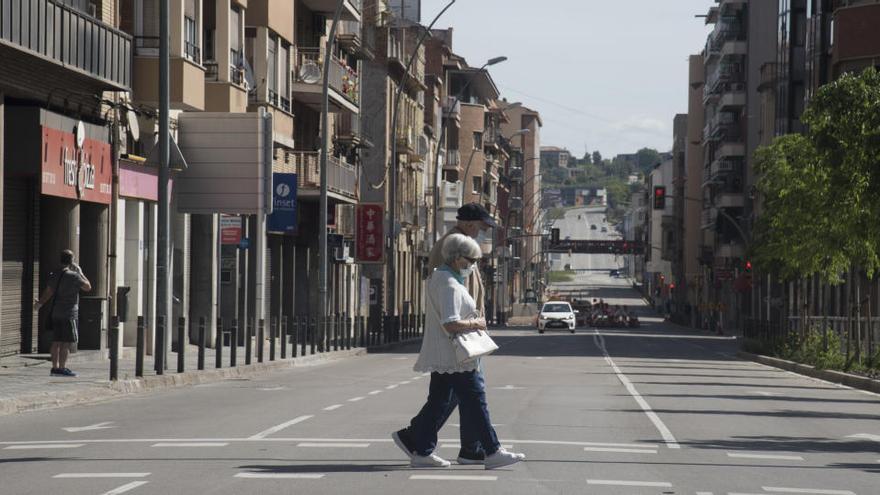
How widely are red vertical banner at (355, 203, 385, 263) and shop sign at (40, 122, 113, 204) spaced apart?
30.4 meters

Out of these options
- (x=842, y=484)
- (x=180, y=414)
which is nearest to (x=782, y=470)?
(x=842, y=484)

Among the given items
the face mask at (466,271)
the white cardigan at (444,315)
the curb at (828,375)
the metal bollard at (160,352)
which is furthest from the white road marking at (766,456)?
the curb at (828,375)

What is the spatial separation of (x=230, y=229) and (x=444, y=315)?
26.8 m

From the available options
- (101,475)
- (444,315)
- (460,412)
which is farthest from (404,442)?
(101,475)

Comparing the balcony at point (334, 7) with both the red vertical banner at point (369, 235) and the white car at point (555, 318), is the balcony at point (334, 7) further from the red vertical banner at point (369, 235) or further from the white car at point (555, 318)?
the white car at point (555, 318)

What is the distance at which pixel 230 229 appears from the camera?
40.1m

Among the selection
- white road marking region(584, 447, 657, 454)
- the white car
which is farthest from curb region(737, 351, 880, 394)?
the white car

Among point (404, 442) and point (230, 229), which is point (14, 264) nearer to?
point (230, 229)

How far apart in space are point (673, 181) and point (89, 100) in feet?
536

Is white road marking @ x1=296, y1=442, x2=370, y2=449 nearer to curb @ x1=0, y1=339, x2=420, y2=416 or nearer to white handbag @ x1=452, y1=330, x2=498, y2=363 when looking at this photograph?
white handbag @ x1=452, y1=330, x2=498, y2=363

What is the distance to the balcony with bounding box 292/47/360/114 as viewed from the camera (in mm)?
55812

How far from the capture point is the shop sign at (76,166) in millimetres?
29938

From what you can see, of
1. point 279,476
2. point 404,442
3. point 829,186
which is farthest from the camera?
point 829,186

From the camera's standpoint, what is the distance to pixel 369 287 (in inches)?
2739
